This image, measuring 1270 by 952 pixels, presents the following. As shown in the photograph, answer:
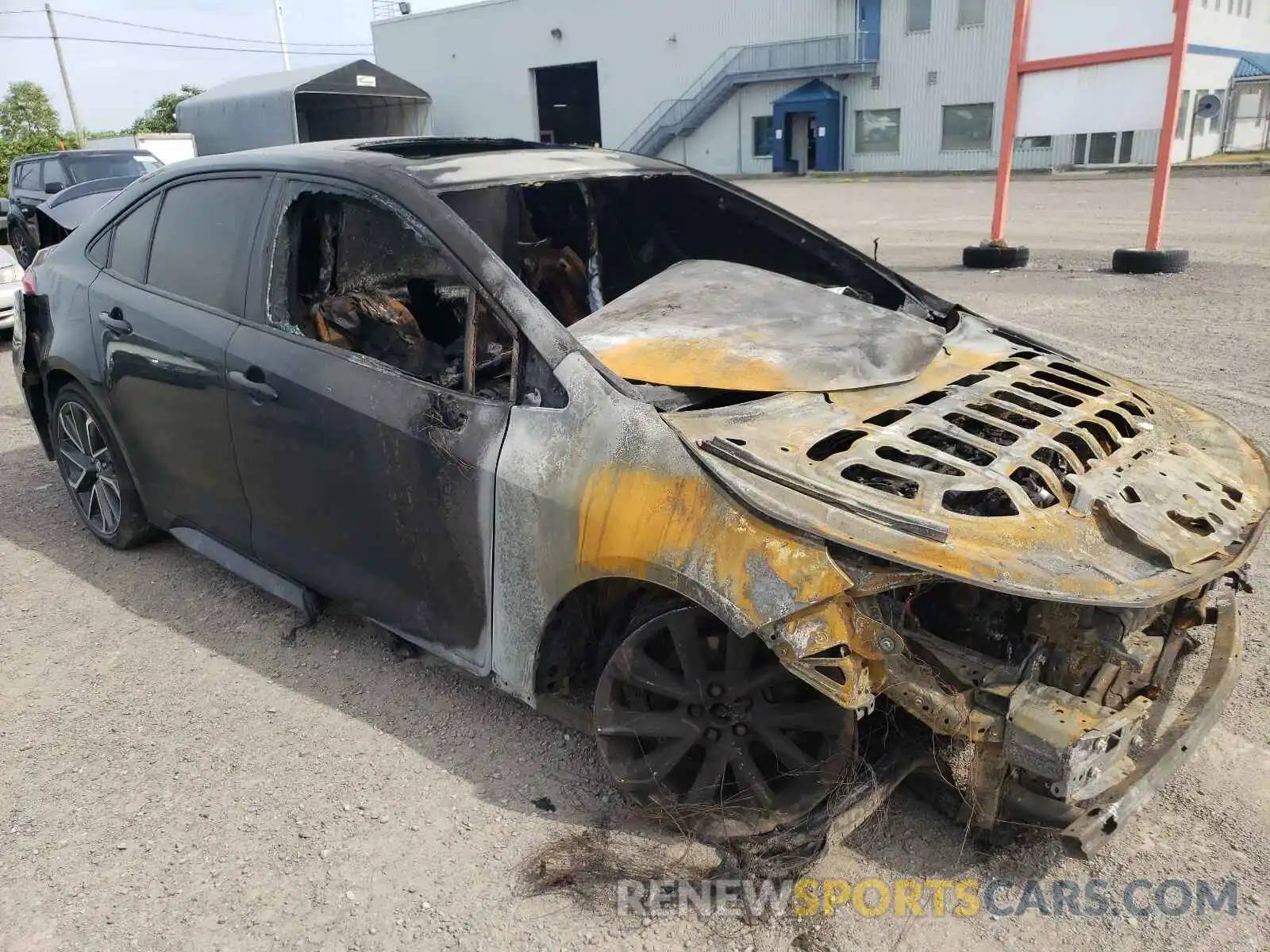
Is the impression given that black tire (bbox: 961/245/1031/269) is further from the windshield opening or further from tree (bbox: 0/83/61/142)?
tree (bbox: 0/83/61/142)

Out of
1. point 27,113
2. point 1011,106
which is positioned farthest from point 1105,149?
point 27,113

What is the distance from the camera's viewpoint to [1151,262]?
32.6ft

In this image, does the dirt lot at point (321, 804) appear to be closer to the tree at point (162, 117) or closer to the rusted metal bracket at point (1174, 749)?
the rusted metal bracket at point (1174, 749)

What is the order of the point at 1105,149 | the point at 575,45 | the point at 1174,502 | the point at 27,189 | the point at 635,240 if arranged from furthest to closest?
the point at 575,45 → the point at 1105,149 → the point at 27,189 → the point at 635,240 → the point at 1174,502

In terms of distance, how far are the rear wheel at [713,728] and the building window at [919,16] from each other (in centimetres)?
3414

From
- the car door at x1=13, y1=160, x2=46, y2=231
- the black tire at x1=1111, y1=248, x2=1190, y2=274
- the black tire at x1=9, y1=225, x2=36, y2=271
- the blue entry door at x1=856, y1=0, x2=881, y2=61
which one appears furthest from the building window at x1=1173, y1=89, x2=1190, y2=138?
the black tire at x1=9, y1=225, x2=36, y2=271

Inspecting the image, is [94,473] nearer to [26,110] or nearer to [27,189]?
[27,189]

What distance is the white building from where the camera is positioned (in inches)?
1205

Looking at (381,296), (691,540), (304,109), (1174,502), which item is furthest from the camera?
(304,109)

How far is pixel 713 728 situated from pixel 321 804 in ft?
3.92

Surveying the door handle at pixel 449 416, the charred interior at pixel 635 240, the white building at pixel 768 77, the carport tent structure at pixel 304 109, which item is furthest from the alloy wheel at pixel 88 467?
the white building at pixel 768 77

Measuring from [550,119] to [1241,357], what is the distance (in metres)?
41.0

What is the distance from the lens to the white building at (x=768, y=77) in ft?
100

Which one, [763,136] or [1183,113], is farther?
[763,136]
